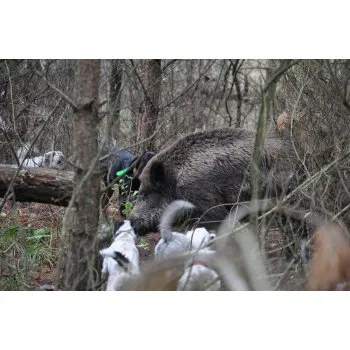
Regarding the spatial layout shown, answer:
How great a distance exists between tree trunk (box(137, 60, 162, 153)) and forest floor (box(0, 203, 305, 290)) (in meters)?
0.86

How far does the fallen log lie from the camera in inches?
193

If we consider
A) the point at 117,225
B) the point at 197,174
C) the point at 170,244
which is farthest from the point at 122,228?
the point at 197,174

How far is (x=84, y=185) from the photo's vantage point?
11.5 feet

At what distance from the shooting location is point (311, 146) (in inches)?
193

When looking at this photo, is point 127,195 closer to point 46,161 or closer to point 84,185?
point 46,161

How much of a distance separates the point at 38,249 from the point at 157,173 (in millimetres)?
1375

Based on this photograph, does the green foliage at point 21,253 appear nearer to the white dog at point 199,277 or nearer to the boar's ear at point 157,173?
the boar's ear at point 157,173

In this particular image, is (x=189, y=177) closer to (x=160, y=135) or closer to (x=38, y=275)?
(x=160, y=135)

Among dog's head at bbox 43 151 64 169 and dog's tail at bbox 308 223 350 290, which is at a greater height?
dog's head at bbox 43 151 64 169

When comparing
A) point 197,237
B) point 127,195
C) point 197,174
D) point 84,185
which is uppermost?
point 84,185

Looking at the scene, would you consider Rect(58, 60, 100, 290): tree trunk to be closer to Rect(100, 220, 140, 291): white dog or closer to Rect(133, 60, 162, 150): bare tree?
Rect(100, 220, 140, 291): white dog

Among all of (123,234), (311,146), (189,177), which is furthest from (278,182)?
(123,234)

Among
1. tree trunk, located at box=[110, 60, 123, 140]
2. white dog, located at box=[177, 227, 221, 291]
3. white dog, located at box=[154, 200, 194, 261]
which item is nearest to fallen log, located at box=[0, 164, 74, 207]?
tree trunk, located at box=[110, 60, 123, 140]

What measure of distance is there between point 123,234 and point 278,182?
1.35 m
